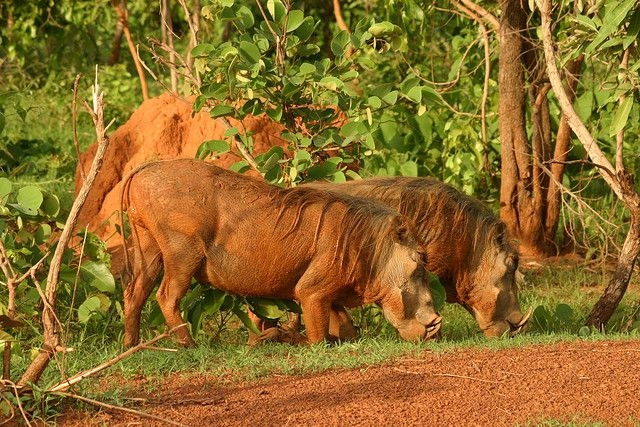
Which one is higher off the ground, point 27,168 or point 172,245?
point 172,245

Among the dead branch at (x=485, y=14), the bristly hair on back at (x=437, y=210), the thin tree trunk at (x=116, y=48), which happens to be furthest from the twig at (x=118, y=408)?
the thin tree trunk at (x=116, y=48)

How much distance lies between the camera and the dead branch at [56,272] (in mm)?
4367

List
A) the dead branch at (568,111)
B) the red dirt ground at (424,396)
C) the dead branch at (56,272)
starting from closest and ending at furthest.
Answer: the dead branch at (56,272), the red dirt ground at (424,396), the dead branch at (568,111)

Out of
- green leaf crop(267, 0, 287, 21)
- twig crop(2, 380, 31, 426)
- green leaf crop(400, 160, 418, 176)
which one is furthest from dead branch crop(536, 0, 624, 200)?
twig crop(2, 380, 31, 426)

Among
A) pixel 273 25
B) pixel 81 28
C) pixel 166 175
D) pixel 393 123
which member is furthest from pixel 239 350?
pixel 81 28

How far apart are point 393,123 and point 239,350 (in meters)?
3.36

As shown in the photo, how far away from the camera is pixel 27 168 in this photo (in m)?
11.0

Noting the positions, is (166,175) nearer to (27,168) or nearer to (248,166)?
(248,166)

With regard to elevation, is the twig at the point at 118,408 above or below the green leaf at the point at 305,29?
below

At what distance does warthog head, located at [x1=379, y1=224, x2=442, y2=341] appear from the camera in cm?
638

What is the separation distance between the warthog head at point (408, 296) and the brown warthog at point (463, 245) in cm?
55

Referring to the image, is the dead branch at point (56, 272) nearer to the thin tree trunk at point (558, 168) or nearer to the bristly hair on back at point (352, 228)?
the bristly hair on back at point (352, 228)

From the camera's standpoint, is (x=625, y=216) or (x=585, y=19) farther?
(x=625, y=216)

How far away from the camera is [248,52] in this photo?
272 inches
